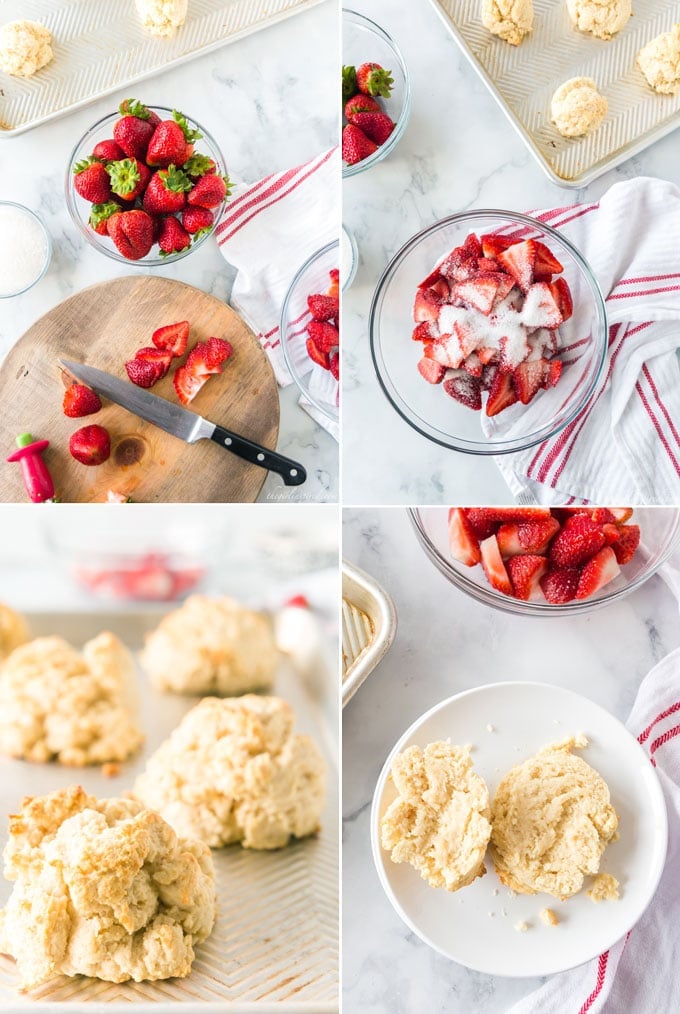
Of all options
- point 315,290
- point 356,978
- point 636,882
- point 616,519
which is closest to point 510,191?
point 315,290

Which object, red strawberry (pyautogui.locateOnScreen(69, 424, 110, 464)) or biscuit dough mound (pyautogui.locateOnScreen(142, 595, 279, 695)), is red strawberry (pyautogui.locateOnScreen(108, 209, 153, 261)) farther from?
biscuit dough mound (pyautogui.locateOnScreen(142, 595, 279, 695))

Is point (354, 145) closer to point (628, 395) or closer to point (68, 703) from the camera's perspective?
point (628, 395)

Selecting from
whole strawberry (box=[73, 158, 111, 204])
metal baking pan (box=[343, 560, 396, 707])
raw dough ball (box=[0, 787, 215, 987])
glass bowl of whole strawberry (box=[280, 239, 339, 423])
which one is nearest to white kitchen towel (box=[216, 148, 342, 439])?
glass bowl of whole strawberry (box=[280, 239, 339, 423])

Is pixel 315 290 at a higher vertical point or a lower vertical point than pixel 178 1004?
higher

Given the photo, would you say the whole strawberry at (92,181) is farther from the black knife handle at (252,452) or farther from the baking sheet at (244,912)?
the baking sheet at (244,912)

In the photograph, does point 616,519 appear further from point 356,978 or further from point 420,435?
point 356,978

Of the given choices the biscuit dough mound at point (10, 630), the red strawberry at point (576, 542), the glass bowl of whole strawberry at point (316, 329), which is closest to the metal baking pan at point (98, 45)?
the glass bowl of whole strawberry at point (316, 329)
